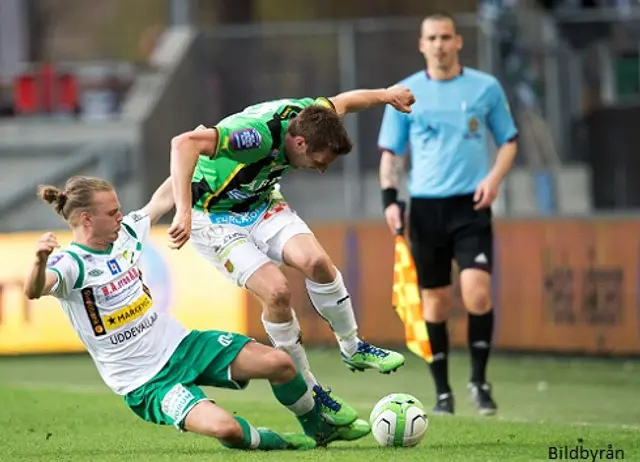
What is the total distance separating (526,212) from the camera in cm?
1523

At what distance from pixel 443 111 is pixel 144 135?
9213 mm

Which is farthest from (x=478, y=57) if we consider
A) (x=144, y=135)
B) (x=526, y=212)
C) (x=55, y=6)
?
(x=55, y=6)

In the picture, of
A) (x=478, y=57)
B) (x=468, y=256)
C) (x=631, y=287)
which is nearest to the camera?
(x=468, y=256)

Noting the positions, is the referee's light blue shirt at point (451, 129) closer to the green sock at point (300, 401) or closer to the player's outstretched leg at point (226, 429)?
the green sock at point (300, 401)

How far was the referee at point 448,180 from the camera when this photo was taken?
33.5 ft

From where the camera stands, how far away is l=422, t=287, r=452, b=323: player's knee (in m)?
10.4

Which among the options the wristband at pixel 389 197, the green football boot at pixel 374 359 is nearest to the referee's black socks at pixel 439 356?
the wristband at pixel 389 197

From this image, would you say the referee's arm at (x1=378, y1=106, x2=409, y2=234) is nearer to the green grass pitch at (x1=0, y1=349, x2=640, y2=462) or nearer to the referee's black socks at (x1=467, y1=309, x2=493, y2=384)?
the referee's black socks at (x1=467, y1=309, x2=493, y2=384)

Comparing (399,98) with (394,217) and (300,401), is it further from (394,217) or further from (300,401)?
(394,217)

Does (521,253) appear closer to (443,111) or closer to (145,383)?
(443,111)

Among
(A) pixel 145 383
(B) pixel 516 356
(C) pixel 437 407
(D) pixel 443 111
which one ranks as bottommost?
(B) pixel 516 356

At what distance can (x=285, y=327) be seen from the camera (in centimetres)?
815

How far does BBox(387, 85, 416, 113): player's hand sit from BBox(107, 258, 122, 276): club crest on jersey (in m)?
1.75

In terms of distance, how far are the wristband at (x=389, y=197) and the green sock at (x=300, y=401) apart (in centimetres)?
258
